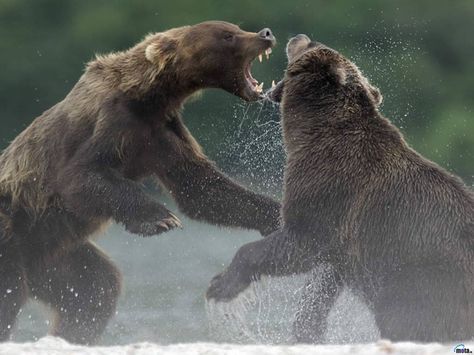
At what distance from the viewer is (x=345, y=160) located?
21.2 ft

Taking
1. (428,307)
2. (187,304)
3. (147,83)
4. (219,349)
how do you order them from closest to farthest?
(219,349) → (428,307) → (147,83) → (187,304)

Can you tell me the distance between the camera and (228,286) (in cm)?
646

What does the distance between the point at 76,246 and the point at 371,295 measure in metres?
1.94

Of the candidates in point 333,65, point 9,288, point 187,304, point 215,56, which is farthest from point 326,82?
point 187,304

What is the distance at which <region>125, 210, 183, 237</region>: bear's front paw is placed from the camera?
686 cm

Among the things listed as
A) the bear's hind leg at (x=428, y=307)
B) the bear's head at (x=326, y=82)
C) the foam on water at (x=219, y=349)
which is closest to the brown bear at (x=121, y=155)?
the bear's head at (x=326, y=82)

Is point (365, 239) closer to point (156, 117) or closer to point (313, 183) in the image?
point (313, 183)

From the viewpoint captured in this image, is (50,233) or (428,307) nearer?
(428,307)

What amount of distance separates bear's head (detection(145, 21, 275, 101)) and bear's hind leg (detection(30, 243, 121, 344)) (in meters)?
1.20

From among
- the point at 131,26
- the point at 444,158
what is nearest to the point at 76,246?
the point at 444,158

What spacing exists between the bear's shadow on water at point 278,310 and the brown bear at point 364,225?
2.5 inches

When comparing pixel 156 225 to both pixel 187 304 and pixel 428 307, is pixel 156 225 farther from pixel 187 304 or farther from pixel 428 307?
pixel 187 304

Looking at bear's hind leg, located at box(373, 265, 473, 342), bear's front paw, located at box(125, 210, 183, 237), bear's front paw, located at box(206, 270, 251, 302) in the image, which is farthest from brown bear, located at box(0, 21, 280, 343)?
bear's hind leg, located at box(373, 265, 473, 342)

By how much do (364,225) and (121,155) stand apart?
1516 millimetres
